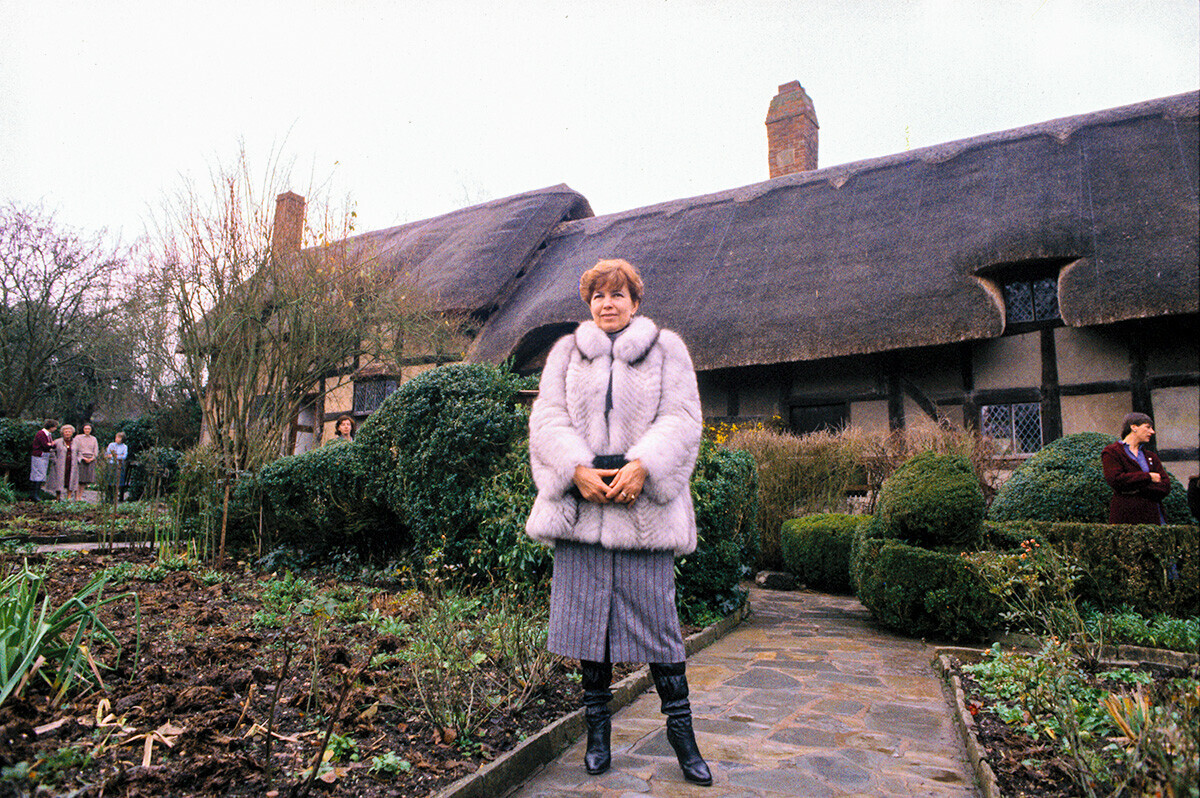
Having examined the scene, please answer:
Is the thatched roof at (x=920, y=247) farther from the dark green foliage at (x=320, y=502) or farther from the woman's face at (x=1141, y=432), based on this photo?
the dark green foliage at (x=320, y=502)

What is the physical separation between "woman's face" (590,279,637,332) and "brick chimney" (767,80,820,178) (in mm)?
13619

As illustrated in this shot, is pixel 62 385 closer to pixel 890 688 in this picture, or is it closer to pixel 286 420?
pixel 286 420

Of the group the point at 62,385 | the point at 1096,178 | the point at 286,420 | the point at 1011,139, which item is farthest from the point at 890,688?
the point at 62,385

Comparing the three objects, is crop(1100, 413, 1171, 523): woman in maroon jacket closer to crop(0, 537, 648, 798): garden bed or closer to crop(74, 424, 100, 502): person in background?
crop(0, 537, 648, 798): garden bed

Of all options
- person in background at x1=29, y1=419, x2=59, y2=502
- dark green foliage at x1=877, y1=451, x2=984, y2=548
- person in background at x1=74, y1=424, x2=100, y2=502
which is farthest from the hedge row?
person in background at x1=74, y1=424, x2=100, y2=502

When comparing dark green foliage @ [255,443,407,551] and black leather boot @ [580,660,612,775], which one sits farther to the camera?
dark green foliage @ [255,443,407,551]

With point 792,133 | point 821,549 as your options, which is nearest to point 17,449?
point 821,549

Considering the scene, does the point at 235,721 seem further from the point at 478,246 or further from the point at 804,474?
the point at 478,246

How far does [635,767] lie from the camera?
2.81 metres

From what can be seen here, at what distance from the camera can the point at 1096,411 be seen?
9.16m

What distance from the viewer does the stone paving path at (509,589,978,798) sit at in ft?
8.71

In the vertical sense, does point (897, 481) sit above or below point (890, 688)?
above

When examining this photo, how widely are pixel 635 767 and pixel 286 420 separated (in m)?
6.11

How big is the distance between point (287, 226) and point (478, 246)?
7126mm
